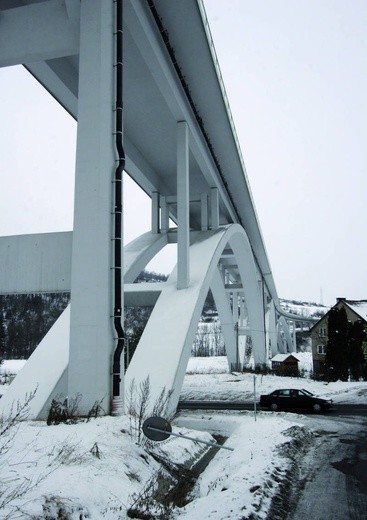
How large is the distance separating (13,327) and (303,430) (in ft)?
218

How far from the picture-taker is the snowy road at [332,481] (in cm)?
618

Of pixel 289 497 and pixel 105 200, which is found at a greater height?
pixel 105 200

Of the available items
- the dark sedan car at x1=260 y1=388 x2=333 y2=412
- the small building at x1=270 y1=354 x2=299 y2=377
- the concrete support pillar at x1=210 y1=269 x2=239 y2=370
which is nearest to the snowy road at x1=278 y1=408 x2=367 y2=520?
the dark sedan car at x1=260 y1=388 x2=333 y2=412

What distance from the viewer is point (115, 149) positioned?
32.4 feet

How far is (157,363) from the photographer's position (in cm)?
1195

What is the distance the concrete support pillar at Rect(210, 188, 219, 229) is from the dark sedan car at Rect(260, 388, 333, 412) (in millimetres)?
7263

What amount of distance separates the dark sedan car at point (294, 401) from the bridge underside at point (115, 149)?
7.02m

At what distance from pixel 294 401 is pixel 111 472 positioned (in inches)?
588

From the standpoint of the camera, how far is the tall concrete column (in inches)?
351

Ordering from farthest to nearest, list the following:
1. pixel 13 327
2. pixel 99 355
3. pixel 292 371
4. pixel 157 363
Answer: pixel 13 327
pixel 292 371
pixel 157 363
pixel 99 355

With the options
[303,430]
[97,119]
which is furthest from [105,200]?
[303,430]

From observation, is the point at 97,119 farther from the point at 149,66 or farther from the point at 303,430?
the point at 303,430

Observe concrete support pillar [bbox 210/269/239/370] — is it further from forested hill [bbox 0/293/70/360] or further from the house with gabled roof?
forested hill [bbox 0/293/70/360]

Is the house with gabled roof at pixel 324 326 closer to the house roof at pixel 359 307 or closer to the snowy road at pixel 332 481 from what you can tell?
the house roof at pixel 359 307
